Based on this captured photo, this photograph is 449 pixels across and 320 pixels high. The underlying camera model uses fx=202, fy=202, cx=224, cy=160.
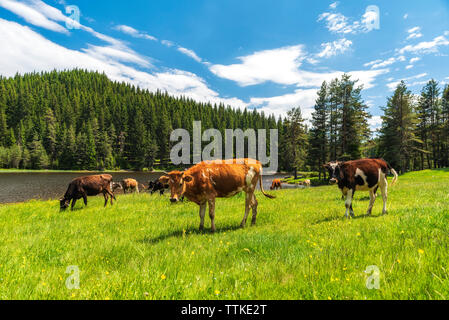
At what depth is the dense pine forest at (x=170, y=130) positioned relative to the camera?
4469 centimetres

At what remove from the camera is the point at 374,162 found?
28.6 feet

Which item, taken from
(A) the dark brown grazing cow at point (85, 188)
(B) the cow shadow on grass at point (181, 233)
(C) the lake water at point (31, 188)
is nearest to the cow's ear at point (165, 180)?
(B) the cow shadow on grass at point (181, 233)

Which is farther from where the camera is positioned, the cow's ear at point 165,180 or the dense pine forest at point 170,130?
the dense pine forest at point 170,130

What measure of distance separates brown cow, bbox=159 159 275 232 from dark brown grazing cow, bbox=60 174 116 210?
9.98 meters

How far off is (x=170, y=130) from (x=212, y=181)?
107m

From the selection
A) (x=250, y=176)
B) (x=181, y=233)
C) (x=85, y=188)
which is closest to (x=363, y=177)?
(x=250, y=176)

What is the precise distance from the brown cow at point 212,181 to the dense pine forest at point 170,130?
121 ft

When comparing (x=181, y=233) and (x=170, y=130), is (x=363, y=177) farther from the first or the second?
(x=170, y=130)

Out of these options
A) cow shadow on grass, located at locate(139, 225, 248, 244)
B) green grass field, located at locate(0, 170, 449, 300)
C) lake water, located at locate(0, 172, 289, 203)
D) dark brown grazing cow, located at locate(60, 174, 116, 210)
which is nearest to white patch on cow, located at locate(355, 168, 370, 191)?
green grass field, located at locate(0, 170, 449, 300)

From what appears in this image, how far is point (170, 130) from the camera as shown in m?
109

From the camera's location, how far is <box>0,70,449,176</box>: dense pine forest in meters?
44.7

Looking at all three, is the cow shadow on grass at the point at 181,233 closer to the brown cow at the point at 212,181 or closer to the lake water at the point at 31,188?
the brown cow at the point at 212,181

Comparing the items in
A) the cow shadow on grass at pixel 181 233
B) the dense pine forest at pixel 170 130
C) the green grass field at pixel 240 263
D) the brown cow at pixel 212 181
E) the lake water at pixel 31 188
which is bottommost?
the lake water at pixel 31 188
